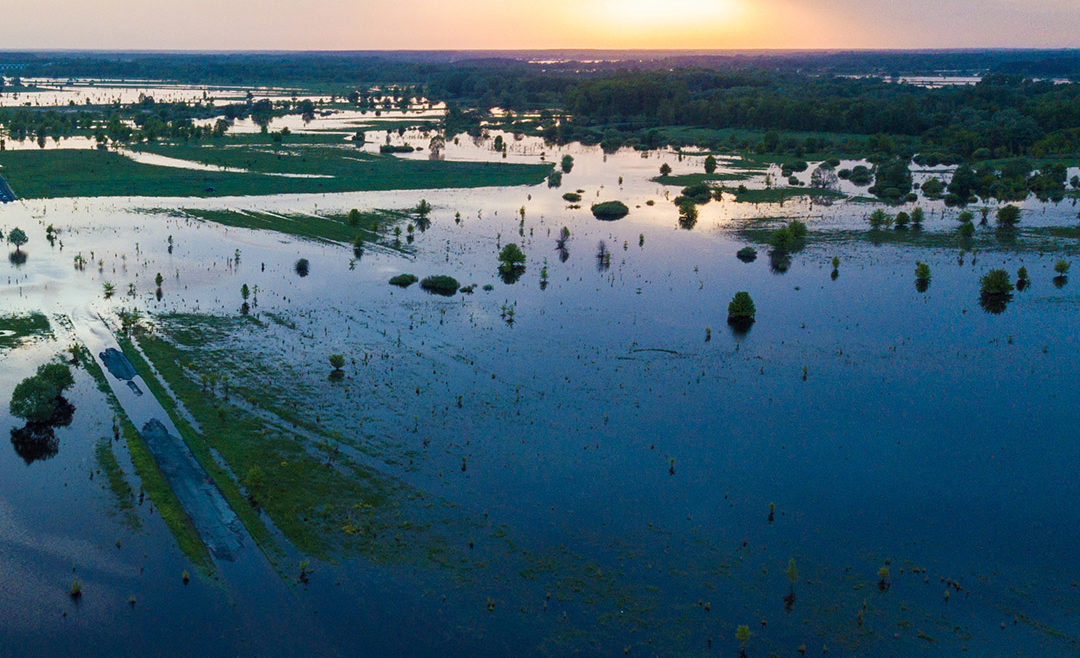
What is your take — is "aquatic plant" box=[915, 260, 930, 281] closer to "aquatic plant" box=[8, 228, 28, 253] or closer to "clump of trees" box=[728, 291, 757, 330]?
"clump of trees" box=[728, 291, 757, 330]

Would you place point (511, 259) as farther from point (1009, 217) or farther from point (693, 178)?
point (693, 178)

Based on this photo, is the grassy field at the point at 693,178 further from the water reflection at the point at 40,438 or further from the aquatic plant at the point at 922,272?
the water reflection at the point at 40,438

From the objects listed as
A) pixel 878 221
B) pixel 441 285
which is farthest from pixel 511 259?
pixel 878 221

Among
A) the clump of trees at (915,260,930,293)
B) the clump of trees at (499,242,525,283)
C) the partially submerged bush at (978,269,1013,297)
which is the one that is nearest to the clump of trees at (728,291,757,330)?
the clump of trees at (499,242,525,283)

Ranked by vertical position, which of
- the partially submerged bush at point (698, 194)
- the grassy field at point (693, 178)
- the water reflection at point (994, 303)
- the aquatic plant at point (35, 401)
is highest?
the grassy field at point (693, 178)

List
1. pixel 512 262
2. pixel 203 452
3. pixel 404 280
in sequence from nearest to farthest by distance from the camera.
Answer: pixel 203 452 → pixel 404 280 → pixel 512 262

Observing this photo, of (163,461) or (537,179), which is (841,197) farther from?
(163,461)

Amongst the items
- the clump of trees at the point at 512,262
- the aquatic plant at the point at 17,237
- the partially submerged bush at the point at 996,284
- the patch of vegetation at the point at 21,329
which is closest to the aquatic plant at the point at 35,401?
the patch of vegetation at the point at 21,329
